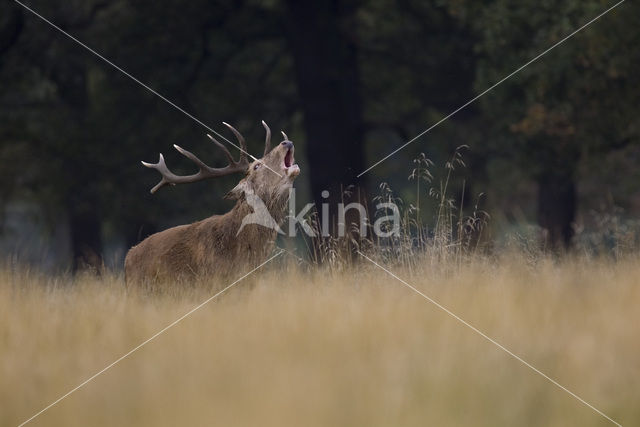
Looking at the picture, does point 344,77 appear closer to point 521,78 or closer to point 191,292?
point 521,78

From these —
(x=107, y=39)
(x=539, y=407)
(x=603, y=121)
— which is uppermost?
(x=107, y=39)

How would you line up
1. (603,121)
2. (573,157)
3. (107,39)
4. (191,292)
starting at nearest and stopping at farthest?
(191,292) < (603,121) < (573,157) < (107,39)

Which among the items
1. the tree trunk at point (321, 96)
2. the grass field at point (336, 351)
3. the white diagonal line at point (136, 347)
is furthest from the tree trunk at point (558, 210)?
the white diagonal line at point (136, 347)

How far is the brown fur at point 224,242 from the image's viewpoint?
8.48m

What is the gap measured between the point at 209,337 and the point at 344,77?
11.0m

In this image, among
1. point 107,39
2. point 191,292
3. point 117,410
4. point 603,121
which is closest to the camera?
point 117,410

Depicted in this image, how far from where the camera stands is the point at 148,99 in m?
16.6

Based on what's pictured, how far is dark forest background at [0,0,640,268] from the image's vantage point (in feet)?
47.1

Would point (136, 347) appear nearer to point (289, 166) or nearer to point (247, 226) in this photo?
point (247, 226)

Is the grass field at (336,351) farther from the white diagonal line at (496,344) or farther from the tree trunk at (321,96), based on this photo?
the tree trunk at (321,96)

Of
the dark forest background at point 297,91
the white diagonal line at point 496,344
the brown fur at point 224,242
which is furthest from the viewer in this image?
the dark forest background at point 297,91

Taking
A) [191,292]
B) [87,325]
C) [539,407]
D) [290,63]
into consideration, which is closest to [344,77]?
[290,63]

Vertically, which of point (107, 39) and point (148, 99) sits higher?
point (107, 39)

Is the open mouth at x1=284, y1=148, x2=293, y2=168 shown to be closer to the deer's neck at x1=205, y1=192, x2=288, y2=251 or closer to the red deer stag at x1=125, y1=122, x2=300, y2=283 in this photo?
the red deer stag at x1=125, y1=122, x2=300, y2=283
